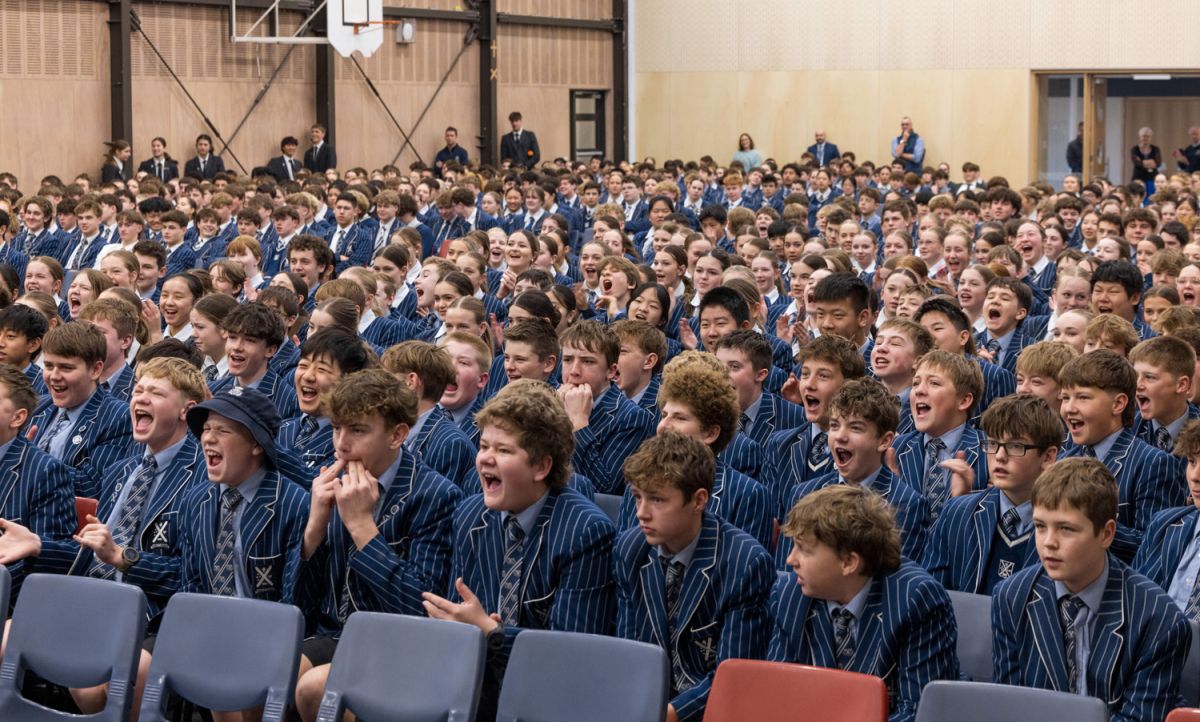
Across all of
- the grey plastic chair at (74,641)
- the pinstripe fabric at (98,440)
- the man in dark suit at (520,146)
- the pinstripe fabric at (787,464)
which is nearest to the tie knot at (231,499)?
the grey plastic chair at (74,641)

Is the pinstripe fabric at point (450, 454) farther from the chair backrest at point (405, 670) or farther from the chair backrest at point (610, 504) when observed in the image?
the chair backrest at point (405, 670)

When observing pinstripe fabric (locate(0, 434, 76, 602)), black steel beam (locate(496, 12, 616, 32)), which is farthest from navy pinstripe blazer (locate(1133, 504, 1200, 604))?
black steel beam (locate(496, 12, 616, 32))

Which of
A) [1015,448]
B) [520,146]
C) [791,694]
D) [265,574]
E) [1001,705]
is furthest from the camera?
[520,146]

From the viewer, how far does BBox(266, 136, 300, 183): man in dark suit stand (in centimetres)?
2136

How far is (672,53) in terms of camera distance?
89.5 ft

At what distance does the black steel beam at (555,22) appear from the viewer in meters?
25.2

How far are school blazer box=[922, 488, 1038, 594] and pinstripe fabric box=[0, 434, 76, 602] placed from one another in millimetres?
2934

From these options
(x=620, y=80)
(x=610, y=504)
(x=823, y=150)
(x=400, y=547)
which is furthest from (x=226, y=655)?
(x=620, y=80)

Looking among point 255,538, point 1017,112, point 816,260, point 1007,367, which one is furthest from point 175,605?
point 1017,112

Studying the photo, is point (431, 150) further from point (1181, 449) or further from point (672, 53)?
point (1181, 449)

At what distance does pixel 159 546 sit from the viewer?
5.05 meters

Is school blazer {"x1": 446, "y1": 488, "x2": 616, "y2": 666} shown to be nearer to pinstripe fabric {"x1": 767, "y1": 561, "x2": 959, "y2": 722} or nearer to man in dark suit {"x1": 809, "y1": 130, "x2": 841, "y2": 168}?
pinstripe fabric {"x1": 767, "y1": 561, "x2": 959, "y2": 722}

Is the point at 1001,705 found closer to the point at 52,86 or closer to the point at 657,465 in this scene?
the point at 657,465

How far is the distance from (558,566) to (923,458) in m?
1.82
